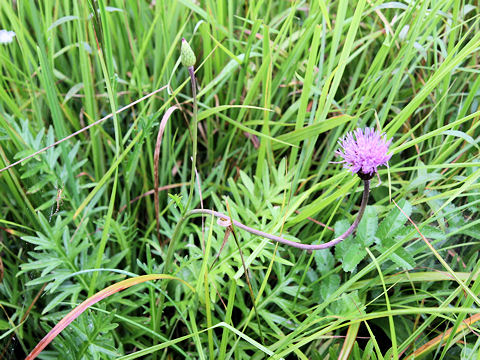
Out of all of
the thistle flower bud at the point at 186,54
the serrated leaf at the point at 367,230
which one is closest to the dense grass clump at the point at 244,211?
the serrated leaf at the point at 367,230

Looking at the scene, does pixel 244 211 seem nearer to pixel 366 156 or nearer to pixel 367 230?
pixel 367 230

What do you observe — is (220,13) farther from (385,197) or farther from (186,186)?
(385,197)

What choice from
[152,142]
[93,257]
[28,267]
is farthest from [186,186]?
[28,267]

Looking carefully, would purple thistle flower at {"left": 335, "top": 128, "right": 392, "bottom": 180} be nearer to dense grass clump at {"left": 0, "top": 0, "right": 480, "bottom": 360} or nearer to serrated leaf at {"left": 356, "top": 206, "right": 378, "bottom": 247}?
dense grass clump at {"left": 0, "top": 0, "right": 480, "bottom": 360}

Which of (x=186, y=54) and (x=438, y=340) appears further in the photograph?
(x=438, y=340)

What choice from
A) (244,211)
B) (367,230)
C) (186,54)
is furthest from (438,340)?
(186,54)

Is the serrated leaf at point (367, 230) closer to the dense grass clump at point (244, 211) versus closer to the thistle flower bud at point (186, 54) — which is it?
the dense grass clump at point (244, 211)

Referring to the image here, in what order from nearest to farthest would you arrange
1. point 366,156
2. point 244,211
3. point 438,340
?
point 366,156, point 438,340, point 244,211

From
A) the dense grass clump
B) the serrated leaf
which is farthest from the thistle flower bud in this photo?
the serrated leaf

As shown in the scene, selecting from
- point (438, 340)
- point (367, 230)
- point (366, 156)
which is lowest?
point (438, 340)
